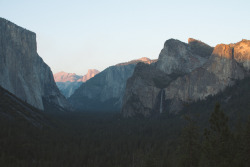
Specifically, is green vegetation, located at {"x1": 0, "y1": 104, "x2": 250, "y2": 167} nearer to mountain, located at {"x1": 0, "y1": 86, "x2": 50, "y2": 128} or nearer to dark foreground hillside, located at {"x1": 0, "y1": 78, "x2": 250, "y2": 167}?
dark foreground hillside, located at {"x1": 0, "y1": 78, "x2": 250, "y2": 167}

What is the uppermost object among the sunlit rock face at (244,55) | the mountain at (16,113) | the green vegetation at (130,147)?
the sunlit rock face at (244,55)

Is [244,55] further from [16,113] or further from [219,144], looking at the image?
[219,144]

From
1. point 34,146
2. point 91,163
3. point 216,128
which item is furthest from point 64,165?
point 216,128

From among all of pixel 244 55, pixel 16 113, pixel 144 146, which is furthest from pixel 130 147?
pixel 244 55

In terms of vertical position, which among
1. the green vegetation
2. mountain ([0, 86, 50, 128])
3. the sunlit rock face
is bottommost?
the green vegetation

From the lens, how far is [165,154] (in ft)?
332

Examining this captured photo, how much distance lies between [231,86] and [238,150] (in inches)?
5820

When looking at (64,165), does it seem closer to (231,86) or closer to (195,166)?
(195,166)

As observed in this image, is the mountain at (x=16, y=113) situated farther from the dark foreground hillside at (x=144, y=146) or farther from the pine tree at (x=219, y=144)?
the pine tree at (x=219, y=144)

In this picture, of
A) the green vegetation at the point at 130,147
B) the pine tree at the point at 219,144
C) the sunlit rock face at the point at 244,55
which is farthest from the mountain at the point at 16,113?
the sunlit rock face at the point at 244,55

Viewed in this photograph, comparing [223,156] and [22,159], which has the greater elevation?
[223,156]

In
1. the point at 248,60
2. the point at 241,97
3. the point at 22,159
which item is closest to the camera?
the point at 22,159

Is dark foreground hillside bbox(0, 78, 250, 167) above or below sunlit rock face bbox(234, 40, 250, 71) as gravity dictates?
below

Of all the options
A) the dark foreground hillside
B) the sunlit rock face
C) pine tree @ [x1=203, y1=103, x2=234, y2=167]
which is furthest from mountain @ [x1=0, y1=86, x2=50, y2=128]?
the sunlit rock face
